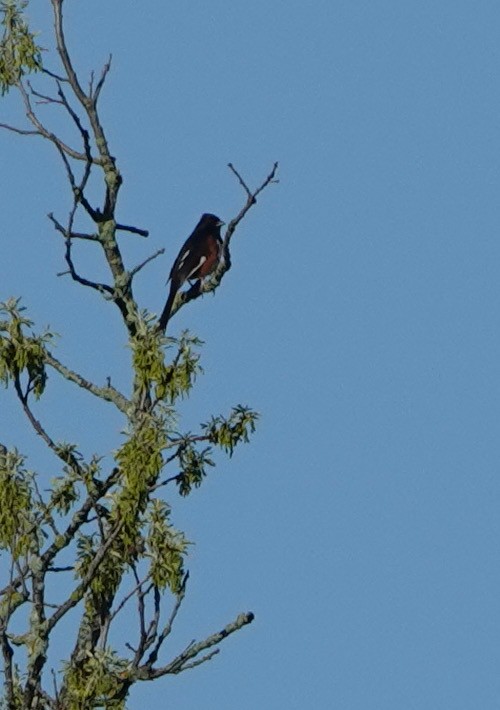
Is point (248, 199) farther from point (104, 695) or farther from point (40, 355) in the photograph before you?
point (104, 695)

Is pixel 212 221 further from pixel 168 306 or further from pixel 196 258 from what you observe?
pixel 168 306

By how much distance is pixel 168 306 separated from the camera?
13.5 meters

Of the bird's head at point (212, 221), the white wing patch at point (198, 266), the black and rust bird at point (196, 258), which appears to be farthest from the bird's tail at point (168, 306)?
the bird's head at point (212, 221)

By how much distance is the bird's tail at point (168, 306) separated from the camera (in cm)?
1193

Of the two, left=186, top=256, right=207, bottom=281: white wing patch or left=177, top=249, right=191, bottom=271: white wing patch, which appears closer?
left=186, top=256, right=207, bottom=281: white wing patch

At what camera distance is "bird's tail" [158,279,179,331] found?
1193 centimetres

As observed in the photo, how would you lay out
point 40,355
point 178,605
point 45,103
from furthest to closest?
point 45,103 < point 40,355 < point 178,605

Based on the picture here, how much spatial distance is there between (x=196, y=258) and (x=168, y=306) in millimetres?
1600

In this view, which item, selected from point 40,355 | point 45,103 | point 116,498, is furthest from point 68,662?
point 45,103

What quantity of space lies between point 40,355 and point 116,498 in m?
1.03

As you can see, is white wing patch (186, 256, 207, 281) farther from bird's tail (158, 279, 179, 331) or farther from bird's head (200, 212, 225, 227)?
bird's head (200, 212, 225, 227)

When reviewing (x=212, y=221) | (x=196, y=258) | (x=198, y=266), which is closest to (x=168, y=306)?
(x=198, y=266)

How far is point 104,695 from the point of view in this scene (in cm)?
1037

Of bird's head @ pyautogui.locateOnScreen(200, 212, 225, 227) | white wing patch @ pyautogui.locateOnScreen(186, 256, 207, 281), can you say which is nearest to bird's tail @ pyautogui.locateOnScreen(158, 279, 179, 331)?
white wing patch @ pyautogui.locateOnScreen(186, 256, 207, 281)
